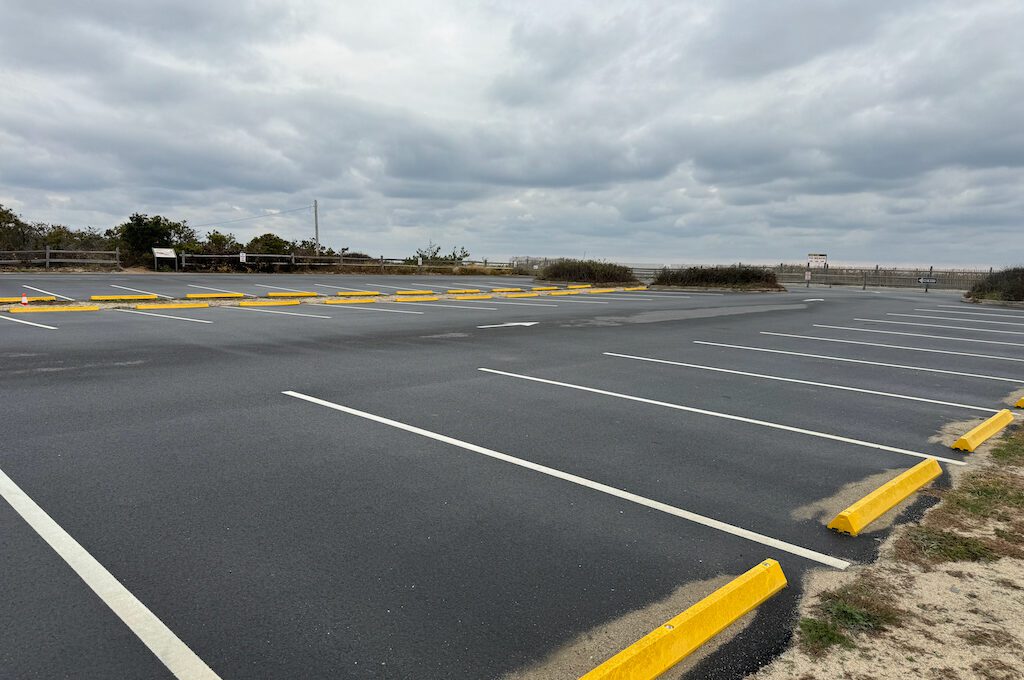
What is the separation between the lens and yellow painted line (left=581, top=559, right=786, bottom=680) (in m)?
2.59

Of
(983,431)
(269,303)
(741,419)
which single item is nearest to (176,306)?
(269,303)

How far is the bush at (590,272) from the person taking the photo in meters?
37.8

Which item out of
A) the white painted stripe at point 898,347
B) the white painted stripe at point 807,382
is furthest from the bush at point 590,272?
the white painted stripe at point 807,382

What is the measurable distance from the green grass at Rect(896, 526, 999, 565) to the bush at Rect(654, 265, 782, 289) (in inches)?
1331

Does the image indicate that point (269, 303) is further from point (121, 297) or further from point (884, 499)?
point (884, 499)

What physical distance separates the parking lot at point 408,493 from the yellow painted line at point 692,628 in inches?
3.3

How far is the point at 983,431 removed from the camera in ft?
20.5

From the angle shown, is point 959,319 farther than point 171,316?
Yes

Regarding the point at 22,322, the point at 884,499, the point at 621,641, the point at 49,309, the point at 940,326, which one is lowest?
the point at 621,641

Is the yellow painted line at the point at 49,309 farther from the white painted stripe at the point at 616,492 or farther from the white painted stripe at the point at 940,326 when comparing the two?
the white painted stripe at the point at 940,326

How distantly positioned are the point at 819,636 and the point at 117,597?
3479mm

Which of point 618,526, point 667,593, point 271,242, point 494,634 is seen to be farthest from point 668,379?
point 271,242

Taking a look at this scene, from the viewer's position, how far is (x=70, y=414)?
609 cm

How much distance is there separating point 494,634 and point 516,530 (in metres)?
1.08
